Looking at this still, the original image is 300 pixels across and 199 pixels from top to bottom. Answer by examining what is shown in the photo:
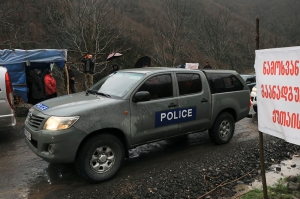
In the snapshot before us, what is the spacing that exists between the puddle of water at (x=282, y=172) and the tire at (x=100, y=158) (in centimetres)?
216

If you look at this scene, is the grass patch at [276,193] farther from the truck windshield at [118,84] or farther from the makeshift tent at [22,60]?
the makeshift tent at [22,60]

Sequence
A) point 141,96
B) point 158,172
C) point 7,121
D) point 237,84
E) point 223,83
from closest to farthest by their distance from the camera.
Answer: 1. point 141,96
2. point 158,172
3. point 7,121
4. point 223,83
5. point 237,84

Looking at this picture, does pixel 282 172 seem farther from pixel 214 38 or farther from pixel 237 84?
pixel 214 38

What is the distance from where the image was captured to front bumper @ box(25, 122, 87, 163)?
12.8ft

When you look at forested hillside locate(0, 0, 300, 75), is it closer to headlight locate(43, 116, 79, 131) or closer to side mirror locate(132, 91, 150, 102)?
side mirror locate(132, 91, 150, 102)

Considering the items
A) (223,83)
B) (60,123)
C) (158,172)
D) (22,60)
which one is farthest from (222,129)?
(22,60)

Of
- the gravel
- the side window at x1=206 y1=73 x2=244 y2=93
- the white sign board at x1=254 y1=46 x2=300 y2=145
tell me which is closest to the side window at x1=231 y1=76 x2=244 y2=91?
the side window at x1=206 y1=73 x2=244 y2=93

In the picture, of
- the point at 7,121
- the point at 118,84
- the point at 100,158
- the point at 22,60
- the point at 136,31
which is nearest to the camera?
the point at 100,158

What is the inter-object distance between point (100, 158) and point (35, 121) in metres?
1.15

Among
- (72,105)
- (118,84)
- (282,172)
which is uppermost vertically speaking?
(118,84)

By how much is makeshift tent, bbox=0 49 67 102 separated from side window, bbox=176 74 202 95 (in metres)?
6.25

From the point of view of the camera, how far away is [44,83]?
9.86 metres

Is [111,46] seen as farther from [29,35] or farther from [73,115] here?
[73,115]

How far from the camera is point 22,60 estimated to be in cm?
965
